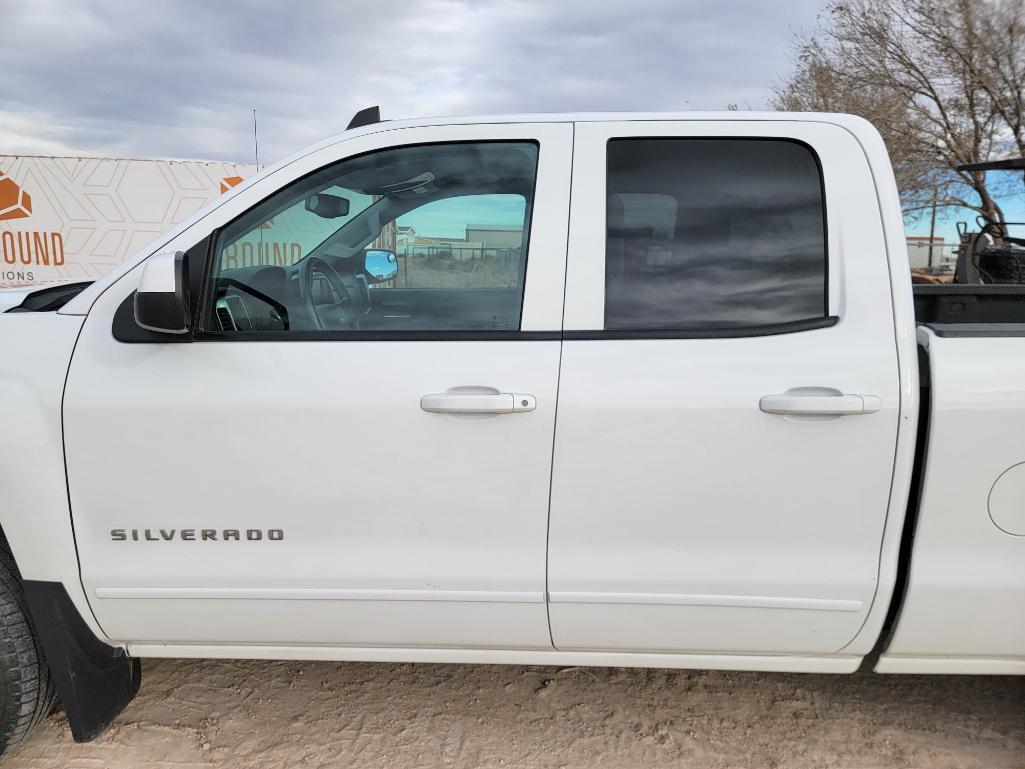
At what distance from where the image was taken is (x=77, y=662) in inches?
91.8

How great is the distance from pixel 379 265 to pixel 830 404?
1.40m

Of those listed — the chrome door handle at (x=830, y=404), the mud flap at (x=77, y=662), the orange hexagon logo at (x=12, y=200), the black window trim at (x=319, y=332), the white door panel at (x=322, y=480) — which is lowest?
the mud flap at (x=77, y=662)

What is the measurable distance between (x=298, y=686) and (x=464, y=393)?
4.97 feet

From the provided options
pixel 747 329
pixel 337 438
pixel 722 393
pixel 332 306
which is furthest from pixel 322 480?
pixel 747 329

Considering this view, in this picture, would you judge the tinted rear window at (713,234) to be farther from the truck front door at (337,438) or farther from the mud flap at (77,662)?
the mud flap at (77,662)


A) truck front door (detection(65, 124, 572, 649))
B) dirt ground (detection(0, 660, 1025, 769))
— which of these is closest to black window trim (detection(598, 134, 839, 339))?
truck front door (detection(65, 124, 572, 649))

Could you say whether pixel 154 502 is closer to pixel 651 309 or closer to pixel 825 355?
pixel 651 309

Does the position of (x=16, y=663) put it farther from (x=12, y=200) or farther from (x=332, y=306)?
(x=12, y=200)

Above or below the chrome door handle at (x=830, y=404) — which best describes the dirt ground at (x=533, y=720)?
below

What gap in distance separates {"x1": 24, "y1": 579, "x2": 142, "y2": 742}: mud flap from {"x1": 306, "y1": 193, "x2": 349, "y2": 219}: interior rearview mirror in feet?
4.22

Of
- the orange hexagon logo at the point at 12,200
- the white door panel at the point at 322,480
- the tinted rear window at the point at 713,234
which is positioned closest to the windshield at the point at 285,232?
the white door panel at the point at 322,480

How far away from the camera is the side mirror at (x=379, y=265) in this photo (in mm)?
2506

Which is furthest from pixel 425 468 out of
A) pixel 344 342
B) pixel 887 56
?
pixel 887 56

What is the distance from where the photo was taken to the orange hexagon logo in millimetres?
14406
